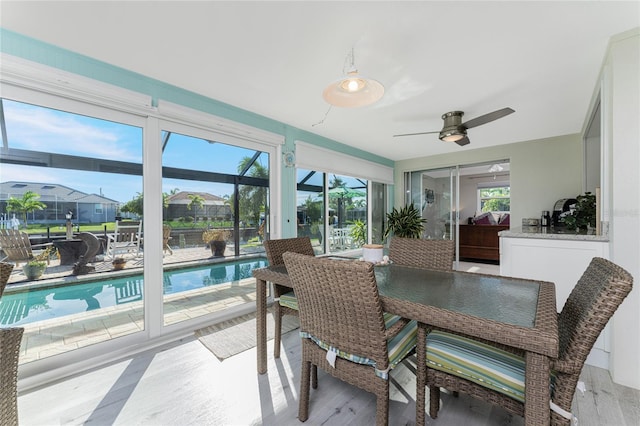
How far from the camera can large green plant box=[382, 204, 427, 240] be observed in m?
5.25

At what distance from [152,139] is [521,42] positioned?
3073 millimetres

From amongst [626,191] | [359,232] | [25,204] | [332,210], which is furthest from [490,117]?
[25,204]

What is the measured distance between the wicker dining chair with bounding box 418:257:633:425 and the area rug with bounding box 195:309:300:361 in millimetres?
1562

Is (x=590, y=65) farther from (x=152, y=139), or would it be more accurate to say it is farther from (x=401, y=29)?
(x=152, y=139)

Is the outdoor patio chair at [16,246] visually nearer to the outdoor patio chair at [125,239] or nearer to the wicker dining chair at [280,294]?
the outdoor patio chair at [125,239]

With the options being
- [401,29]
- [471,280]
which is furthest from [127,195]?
[471,280]

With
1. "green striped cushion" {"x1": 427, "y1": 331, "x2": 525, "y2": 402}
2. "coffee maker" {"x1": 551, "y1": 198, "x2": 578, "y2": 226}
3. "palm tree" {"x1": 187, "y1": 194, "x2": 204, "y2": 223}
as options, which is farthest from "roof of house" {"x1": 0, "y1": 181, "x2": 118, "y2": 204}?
"coffee maker" {"x1": 551, "y1": 198, "x2": 578, "y2": 226}

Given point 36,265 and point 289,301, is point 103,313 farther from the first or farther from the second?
point 289,301

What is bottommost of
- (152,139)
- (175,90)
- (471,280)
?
(471,280)

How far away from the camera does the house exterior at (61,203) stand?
1830 mm

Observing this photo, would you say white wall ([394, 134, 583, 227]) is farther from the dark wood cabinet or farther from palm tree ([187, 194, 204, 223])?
palm tree ([187, 194, 204, 223])

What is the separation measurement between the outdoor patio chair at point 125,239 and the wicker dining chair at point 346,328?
1.81m

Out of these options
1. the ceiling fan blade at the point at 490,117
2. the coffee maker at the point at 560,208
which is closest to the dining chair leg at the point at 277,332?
the ceiling fan blade at the point at 490,117

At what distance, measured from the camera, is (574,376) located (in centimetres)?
95
